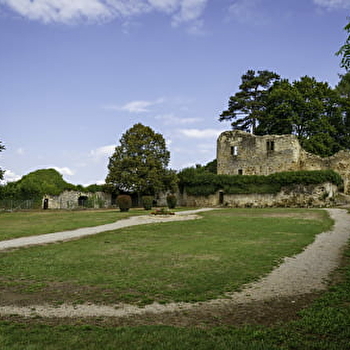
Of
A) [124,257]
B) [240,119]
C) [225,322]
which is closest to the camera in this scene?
[225,322]

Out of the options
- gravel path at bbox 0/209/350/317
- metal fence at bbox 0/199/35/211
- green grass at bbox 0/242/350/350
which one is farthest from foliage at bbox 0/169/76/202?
green grass at bbox 0/242/350/350

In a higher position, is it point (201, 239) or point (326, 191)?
point (326, 191)

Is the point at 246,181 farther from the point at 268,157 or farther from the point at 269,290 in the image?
the point at 269,290

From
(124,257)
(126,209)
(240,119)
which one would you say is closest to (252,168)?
(240,119)

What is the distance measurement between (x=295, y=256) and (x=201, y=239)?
372 cm

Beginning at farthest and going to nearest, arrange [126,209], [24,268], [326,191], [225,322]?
[326,191], [126,209], [24,268], [225,322]

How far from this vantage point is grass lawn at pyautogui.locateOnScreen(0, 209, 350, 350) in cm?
376

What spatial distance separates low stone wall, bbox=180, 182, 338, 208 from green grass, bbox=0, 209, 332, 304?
19.7 meters

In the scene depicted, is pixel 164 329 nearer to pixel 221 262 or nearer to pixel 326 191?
pixel 221 262

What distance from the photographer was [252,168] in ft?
129

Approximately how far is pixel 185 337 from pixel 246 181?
31.1 m

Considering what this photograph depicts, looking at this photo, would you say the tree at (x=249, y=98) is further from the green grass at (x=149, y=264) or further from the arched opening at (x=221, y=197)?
the green grass at (x=149, y=264)

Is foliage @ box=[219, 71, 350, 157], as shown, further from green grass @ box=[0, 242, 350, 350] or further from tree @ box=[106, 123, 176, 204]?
green grass @ box=[0, 242, 350, 350]

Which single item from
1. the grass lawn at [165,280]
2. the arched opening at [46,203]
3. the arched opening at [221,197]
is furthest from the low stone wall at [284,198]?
the grass lawn at [165,280]
